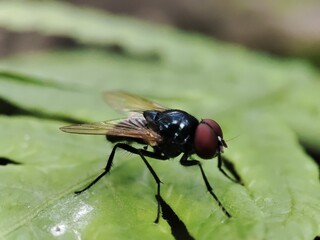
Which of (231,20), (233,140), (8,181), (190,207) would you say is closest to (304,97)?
(233,140)

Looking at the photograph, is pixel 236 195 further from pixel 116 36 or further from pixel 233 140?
pixel 116 36

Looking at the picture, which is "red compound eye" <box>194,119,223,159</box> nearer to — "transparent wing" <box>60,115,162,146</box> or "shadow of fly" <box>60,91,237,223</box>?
"shadow of fly" <box>60,91,237,223</box>

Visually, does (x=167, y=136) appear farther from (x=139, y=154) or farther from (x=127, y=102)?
(x=127, y=102)

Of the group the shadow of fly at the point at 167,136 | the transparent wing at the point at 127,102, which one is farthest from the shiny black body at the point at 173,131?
the transparent wing at the point at 127,102

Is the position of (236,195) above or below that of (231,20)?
above

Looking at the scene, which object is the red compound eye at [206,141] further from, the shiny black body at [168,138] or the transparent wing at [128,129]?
the transparent wing at [128,129]

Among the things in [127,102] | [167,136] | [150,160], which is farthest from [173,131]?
[127,102]
